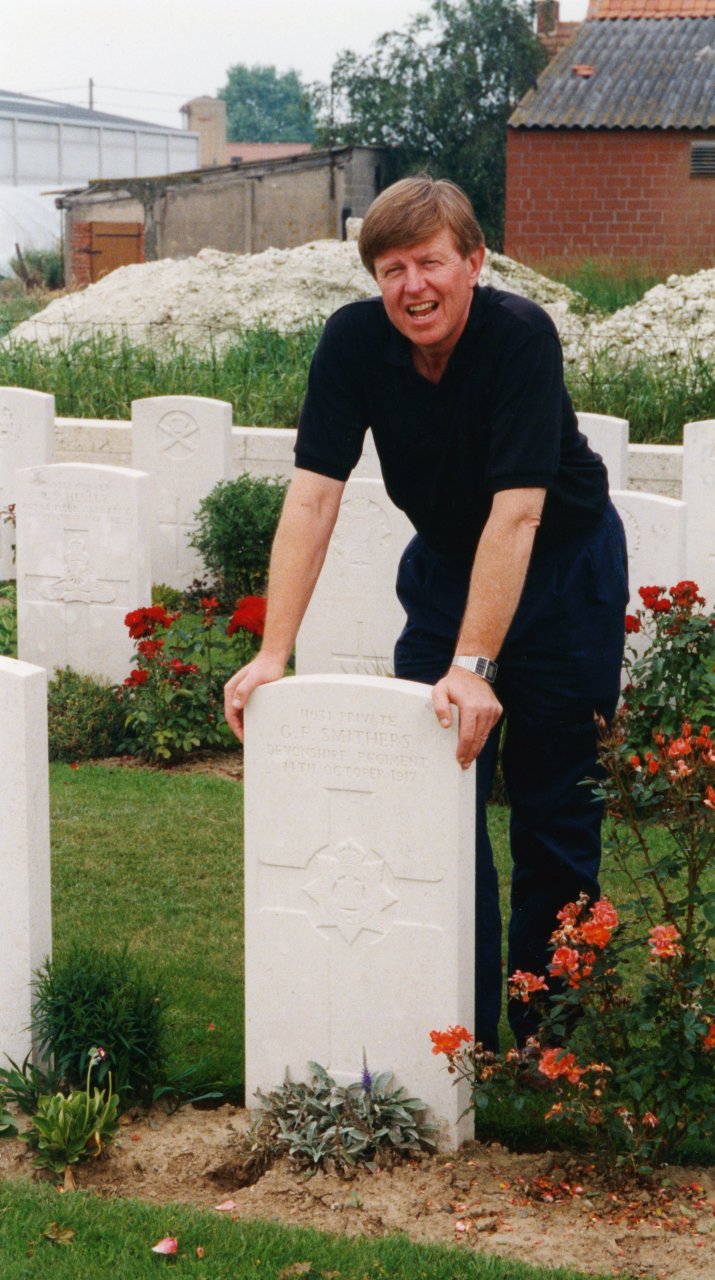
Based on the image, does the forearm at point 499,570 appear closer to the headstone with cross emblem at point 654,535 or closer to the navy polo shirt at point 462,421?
the navy polo shirt at point 462,421

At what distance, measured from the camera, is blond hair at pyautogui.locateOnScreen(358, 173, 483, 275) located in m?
3.17

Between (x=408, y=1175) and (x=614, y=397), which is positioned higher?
(x=614, y=397)

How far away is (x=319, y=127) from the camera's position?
36.3 meters

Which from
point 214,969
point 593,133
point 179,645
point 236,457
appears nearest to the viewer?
point 214,969

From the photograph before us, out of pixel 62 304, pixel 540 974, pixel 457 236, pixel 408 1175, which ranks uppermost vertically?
pixel 62 304

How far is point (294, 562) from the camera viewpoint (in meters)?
3.46

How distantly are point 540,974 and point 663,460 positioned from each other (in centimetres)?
619

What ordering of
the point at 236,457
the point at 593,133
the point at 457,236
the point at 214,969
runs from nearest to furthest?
1. the point at 457,236
2. the point at 214,969
3. the point at 236,457
4. the point at 593,133

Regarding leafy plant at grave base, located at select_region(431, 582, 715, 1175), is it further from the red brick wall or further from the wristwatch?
the red brick wall

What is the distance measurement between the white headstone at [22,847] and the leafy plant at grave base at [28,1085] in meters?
0.06

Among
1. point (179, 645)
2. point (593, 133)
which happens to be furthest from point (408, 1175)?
point (593, 133)

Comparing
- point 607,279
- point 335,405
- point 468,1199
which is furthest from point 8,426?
point 607,279

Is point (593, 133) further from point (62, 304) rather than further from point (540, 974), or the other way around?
point (540, 974)

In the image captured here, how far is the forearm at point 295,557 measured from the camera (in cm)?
344
